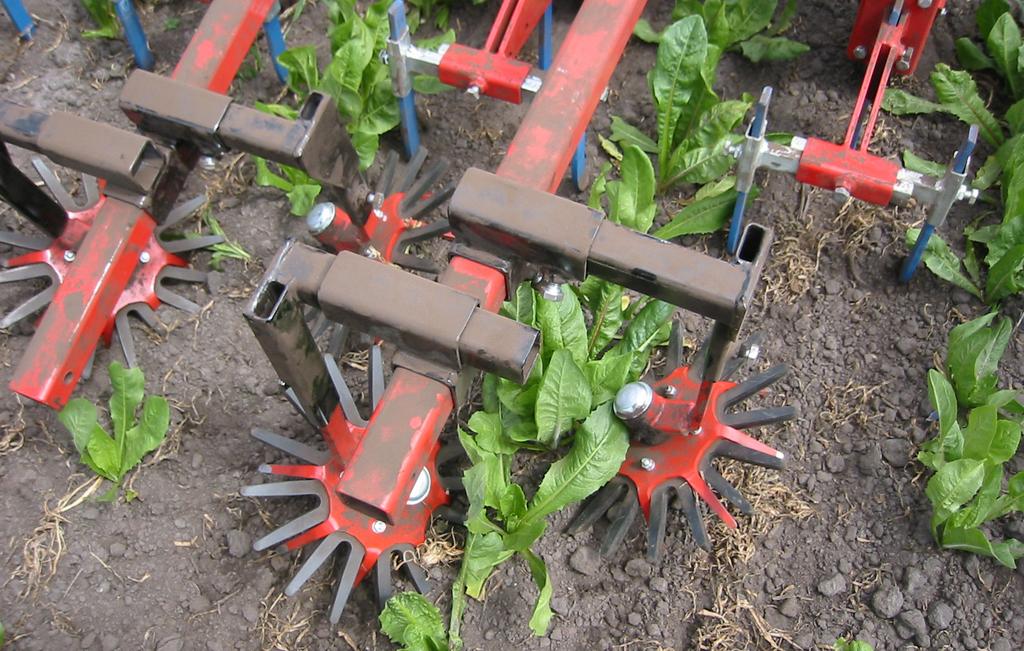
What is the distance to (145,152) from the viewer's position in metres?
2.62

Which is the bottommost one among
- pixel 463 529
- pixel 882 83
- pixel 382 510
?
pixel 463 529

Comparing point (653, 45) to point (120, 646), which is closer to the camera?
point (120, 646)

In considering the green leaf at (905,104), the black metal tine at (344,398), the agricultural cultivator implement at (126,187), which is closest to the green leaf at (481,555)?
the black metal tine at (344,398)

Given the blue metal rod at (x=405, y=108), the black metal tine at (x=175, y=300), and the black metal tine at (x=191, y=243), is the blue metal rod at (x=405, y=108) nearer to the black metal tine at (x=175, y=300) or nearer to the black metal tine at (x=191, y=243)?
the black metal tine at (x=191, y=243)

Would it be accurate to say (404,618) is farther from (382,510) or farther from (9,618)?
(9,618)

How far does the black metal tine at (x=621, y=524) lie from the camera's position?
2.64m

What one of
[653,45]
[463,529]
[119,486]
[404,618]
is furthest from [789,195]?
[119,486]

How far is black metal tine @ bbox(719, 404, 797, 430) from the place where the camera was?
2.62 metres

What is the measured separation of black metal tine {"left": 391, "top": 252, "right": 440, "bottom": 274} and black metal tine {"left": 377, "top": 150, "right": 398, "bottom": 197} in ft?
0.76

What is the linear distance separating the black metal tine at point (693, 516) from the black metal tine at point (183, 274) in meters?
1.58

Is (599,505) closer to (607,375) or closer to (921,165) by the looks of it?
(607,375)

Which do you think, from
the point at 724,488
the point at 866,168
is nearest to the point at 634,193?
the point at 866,168

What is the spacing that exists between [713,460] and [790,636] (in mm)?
486

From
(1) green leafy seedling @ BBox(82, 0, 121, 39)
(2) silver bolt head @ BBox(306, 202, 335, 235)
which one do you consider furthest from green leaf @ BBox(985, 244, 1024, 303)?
(1) green leafy seedling @ BBox(82, 0, 121, 39)
